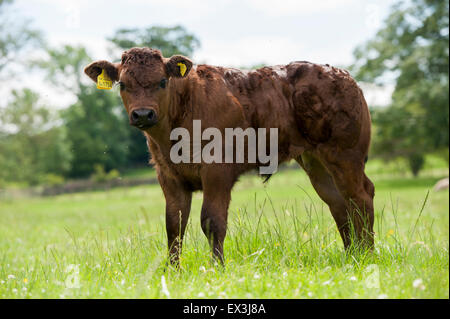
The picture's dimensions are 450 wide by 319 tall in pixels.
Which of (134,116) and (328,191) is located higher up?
(134,116)

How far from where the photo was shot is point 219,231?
4.45 metres

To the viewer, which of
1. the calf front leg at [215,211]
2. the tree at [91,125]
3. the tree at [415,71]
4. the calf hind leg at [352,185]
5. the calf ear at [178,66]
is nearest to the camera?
the calf front leg at [215,211]

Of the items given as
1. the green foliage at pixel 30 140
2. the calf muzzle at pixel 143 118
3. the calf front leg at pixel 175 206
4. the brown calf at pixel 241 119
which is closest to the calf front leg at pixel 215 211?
the brown calf at pixel 241 119

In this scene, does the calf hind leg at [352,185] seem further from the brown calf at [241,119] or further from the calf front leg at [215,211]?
the calf front leg at [215,211]

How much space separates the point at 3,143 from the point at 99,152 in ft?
52.1

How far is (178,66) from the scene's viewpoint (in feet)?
15.3

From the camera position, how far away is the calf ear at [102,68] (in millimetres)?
4855

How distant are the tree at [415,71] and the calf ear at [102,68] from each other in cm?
2023

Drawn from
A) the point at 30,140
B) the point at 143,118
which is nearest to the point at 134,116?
the point at 143,118

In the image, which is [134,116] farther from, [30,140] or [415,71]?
[30,140]

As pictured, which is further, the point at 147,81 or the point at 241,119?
the point at 241,119

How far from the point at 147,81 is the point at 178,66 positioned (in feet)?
1.32

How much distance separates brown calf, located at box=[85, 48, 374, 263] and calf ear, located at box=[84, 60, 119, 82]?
1 centimetres
